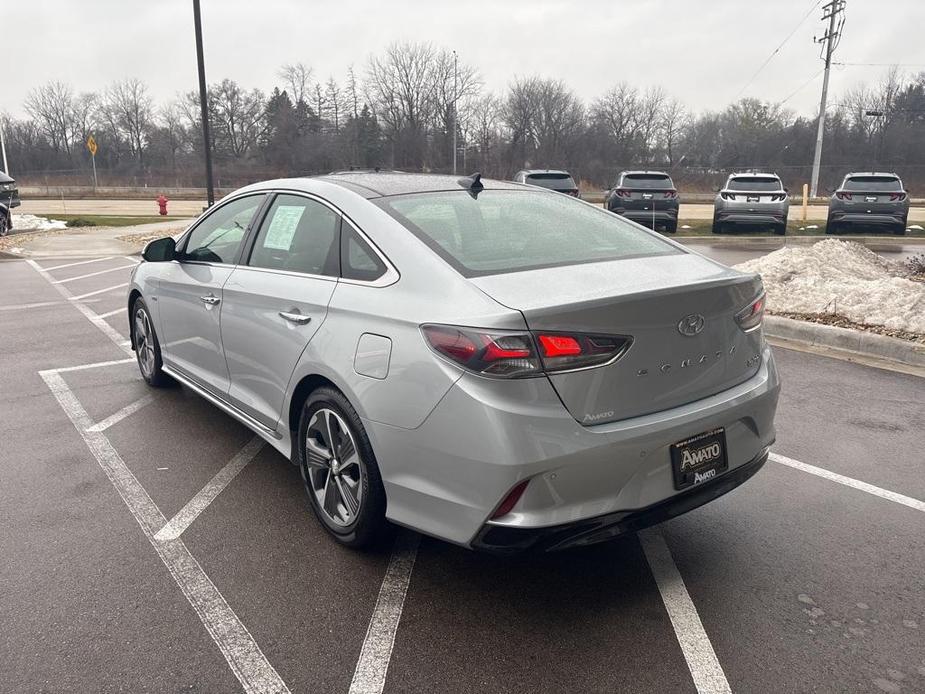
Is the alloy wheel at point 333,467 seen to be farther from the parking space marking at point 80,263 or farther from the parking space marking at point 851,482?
the parking space marking at point 80,263

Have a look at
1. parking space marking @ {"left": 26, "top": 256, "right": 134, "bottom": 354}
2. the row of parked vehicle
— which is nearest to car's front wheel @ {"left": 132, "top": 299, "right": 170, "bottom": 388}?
parking space marking @ {"left": 26, "top": 256, "right": 134, "bottom": 354}

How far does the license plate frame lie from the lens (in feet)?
9.03

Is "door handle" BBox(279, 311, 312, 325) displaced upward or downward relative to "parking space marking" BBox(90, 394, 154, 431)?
upward

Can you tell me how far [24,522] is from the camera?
11.9ft

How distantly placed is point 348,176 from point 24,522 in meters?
2.38

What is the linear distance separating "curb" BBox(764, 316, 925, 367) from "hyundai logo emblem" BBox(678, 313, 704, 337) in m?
4.59

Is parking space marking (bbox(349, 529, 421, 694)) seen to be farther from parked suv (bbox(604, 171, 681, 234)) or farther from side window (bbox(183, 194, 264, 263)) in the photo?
parked suv (bbox(604, 171, 681, 234))

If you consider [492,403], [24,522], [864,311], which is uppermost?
[492,403]

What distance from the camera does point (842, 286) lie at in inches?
310

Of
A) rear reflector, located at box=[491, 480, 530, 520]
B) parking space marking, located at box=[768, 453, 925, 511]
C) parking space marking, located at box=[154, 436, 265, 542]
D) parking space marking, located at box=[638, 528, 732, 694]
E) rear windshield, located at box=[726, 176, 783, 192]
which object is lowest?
parking space marking, located at box=[154, 436, 265, 542]

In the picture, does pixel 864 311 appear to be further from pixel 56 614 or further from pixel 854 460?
pixel 56 614

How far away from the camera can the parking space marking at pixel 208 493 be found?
→ 3545 mm

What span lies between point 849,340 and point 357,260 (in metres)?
5.45

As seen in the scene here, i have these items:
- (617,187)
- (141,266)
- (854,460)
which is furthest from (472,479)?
(617,187)
